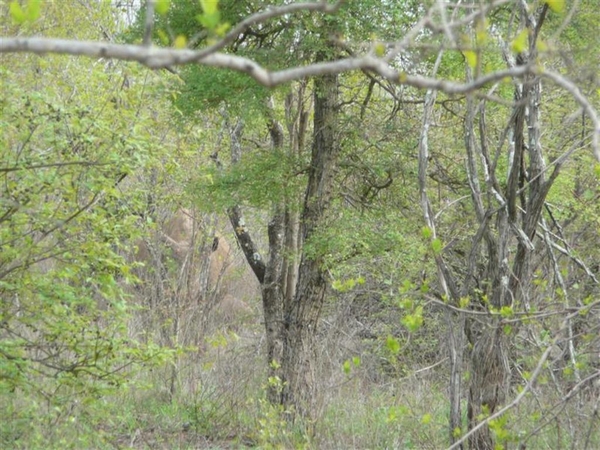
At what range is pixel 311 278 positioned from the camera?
10953 mm

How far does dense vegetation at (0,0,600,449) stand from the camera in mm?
5598

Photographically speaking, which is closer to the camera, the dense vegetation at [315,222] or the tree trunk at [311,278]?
the dense vegetation at [315,222]

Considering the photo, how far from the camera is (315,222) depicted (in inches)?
416

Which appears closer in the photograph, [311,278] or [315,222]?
[315,222]

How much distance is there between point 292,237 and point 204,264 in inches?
85.9

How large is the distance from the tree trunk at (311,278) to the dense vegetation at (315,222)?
29 millimetres

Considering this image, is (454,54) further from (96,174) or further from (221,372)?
(221,372)

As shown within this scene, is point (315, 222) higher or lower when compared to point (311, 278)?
higher

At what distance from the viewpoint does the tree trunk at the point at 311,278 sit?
1053 centimetres

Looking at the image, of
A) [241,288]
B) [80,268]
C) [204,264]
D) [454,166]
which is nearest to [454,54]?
[454,166]

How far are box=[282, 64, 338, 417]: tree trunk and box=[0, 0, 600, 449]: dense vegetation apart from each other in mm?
29

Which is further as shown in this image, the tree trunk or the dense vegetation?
the tree trunk

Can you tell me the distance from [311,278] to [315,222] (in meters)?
0.82

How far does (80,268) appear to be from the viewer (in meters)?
6.11
